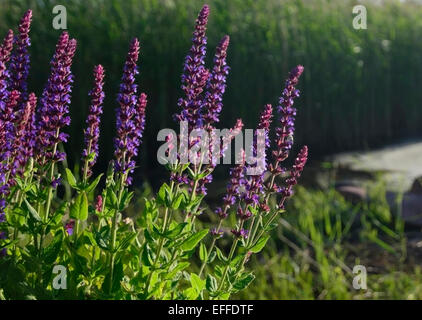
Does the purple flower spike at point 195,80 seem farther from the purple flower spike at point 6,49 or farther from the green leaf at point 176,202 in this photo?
the purple flower spike at point 6,49

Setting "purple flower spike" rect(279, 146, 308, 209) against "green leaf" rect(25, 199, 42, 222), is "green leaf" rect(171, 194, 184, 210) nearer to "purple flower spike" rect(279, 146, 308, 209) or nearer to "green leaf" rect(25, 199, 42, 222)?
"purple flower spike" rect(279, 146, 308, 209)

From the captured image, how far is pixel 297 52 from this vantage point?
828 cm

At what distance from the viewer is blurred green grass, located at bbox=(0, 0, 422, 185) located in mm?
7133

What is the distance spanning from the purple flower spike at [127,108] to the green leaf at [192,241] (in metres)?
0.34

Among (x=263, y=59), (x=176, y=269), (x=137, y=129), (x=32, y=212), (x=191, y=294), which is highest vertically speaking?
(x=263, y=59)

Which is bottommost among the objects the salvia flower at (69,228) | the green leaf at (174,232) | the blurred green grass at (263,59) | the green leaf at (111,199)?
the green leaf at (174,232)

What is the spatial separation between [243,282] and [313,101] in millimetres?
6234

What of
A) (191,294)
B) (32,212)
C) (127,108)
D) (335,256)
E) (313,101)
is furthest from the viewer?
(313,101)

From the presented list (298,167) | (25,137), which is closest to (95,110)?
(25,137)

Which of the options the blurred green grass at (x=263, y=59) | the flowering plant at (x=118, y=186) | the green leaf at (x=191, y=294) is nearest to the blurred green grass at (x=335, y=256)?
the green leaf at (x=191, y=294)

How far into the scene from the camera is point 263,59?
26.3 feet

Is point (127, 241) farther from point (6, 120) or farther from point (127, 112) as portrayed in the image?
point (6, 120)

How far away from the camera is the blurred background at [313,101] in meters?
4.81
